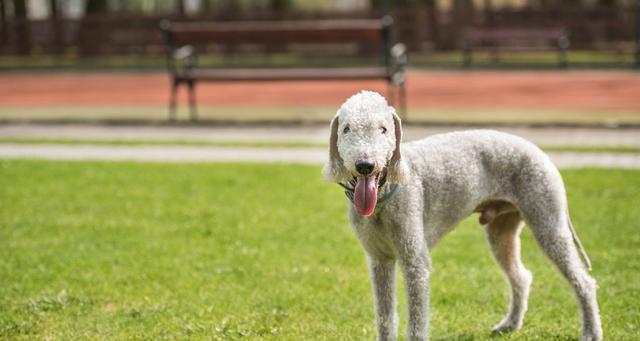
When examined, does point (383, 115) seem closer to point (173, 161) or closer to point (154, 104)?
point (173, 161)

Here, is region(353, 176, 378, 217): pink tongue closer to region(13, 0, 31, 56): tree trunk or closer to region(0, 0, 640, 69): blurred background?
region(0, 0, 640, 69): blurred background

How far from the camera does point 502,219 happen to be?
5520mm

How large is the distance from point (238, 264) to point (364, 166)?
127 inches

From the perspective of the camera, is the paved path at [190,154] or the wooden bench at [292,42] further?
the wooden bench at [292,42]

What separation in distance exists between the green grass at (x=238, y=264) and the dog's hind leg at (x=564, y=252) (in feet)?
1.46

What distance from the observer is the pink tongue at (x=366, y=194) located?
4.29 meters

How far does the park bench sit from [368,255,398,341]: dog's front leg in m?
21.4

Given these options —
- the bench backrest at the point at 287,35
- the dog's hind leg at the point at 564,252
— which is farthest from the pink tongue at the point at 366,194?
the bench backrest at the point at 287,35

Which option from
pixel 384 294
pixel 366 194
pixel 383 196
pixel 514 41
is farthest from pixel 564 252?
pixel 514 41

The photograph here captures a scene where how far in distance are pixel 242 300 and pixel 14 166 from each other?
20.0 ft

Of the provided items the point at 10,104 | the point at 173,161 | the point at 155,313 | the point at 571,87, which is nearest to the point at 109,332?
the point at 155,313

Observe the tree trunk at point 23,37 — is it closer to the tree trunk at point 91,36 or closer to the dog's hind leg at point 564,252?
the tree trunk at point 91,36

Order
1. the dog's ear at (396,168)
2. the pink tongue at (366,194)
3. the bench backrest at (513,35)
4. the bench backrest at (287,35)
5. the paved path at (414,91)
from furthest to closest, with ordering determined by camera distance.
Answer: the bench backrest at (513,35) < the paved path at (414,91) < the bench backrest at (287,35) < the dog's ear at (396,168) < the pink tongue at (366,194)

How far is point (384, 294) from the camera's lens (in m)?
4.91
